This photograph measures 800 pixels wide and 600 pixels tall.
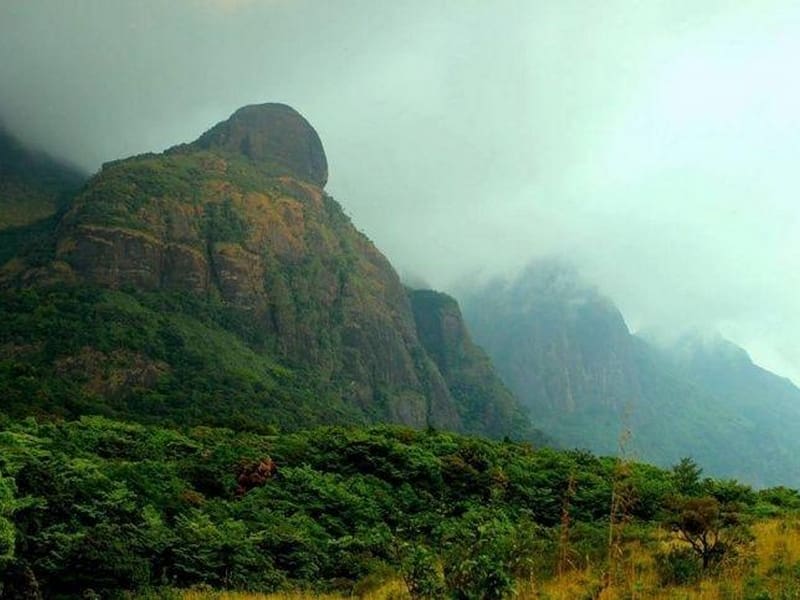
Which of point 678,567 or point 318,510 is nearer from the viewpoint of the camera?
point 678,567

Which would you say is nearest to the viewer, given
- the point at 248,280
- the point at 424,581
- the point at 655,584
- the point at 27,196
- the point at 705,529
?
the point at 424,581

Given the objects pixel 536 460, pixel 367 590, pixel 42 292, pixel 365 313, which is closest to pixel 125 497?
pixel 367 590

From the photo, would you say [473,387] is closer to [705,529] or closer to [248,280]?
[248,280]

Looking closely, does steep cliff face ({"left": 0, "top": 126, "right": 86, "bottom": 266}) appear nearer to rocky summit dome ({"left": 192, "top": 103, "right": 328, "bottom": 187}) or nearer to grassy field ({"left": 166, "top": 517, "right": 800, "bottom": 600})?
rocky summit dome ({"left": 192, "top": 103, "right": 328, "bottom": 187})

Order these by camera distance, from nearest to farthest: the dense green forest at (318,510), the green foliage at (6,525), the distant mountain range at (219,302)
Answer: the green foliage at (6,525) → the dense green forest at (318,510) → the distant mountain range at (219,302)

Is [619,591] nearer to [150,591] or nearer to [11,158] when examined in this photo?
[150,591]

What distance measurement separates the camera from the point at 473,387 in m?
183

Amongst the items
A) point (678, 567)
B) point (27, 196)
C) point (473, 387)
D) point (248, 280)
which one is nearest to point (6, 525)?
point (678, 567)

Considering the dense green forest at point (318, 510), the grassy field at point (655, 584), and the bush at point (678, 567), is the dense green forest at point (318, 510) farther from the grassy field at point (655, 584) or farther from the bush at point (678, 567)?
the grassy field at point (655, 584)

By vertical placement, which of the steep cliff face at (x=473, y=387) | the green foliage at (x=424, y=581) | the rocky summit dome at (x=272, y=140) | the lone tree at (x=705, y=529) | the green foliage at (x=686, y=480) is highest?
the rocky summit dome at (x=272, y=140)

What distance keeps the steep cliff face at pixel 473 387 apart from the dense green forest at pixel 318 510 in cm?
14137

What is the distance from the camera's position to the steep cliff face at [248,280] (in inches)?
3996

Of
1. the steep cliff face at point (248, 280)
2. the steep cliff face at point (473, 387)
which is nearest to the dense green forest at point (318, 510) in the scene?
the steep cliff face at point (248, 280)

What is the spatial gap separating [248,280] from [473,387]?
7541 cm
